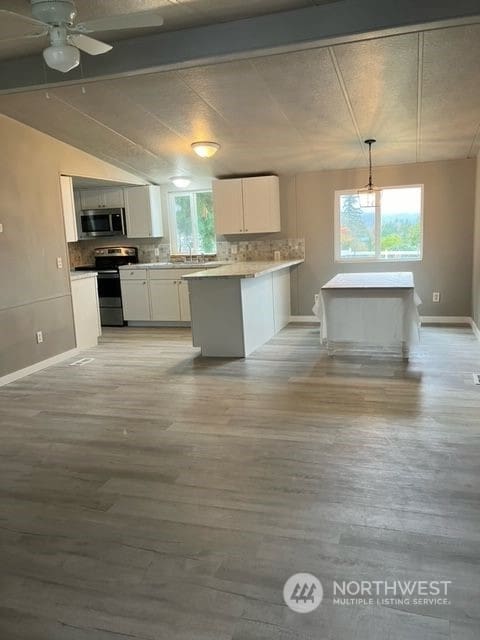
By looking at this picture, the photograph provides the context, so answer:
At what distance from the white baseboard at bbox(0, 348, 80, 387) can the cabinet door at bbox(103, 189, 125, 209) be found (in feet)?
8.72

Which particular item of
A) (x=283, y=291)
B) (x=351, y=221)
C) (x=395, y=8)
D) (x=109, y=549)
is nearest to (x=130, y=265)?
(x=283, y=291)

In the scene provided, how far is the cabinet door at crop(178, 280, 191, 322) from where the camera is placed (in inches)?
273

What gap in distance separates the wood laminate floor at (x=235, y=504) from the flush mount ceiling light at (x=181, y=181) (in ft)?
11.3

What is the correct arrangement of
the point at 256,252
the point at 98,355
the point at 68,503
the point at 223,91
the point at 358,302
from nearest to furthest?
the point at 68,503 → the point at 223,91 → the point at 358,302 → the point at 98,355 → the point at 256,252

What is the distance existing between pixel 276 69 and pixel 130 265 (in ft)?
13.9

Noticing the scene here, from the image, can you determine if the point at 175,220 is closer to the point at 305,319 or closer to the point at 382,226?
the point at 305,319

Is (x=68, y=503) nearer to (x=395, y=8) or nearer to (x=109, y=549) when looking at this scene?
(x=109, y=549)

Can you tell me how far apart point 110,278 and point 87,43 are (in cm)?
472

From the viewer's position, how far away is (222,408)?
3604 mm

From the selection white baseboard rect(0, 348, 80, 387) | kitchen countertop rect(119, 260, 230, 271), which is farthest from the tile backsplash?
white baseboard rect(0, 348, 80, 387)

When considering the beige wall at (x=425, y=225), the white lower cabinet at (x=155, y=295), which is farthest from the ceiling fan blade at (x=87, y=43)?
the beige wall at (x=425, y=225)

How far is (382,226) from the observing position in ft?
21.6

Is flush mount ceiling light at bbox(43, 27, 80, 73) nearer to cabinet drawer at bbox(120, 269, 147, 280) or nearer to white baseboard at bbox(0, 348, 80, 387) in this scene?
white baseboard at bbox(0, 348, 80, 387)

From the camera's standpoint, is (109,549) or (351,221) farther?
(351,221)
